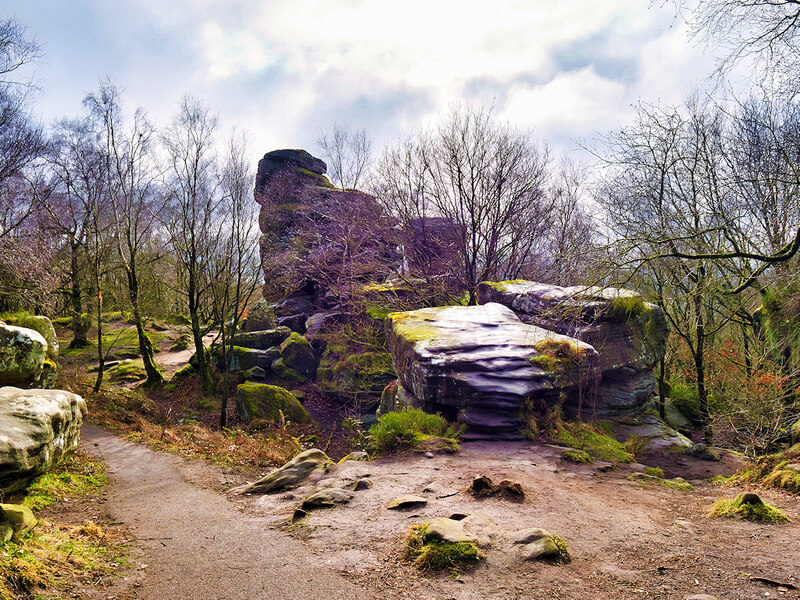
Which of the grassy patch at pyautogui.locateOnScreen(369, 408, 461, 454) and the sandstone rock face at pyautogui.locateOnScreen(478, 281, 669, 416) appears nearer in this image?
the grassy patch at pyautogui.locateOnScreen(369, 408, 461, 454)

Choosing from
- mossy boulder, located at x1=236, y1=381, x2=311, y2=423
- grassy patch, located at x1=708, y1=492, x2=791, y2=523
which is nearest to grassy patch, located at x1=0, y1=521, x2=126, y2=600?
grassy patch, located at x1=708, y1=492, x2=791, y2=523

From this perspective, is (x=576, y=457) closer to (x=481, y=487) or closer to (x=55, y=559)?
(x=481, y=487)

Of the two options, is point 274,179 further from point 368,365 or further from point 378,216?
point 368,365

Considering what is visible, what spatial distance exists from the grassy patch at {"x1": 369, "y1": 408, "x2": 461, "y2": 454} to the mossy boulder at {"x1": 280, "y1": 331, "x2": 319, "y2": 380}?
10.9 m

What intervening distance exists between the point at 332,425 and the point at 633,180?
39.7ft

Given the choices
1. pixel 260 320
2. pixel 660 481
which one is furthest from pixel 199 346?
pixel 660 481

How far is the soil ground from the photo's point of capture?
367cm

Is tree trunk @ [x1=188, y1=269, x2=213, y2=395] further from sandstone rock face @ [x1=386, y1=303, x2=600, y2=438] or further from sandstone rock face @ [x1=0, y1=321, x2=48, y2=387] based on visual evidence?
sandstone rock face @ [x1=386, y1=303, x2=600, y2=438]

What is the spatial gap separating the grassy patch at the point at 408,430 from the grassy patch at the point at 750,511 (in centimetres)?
400

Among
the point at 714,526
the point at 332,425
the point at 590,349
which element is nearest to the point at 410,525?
the point at 714,526

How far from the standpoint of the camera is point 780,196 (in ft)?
40.2

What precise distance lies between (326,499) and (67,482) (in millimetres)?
4421

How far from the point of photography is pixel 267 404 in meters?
14.3

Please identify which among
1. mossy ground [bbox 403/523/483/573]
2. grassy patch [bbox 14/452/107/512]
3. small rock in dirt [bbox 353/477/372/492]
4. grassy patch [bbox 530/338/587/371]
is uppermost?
grassy patch [bbox 530/338/587/371]
